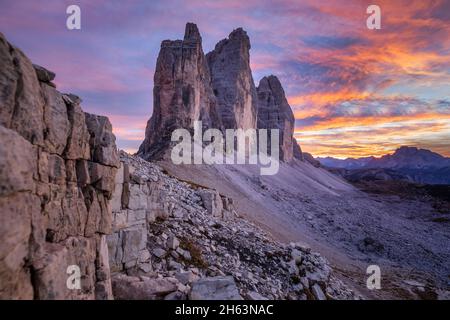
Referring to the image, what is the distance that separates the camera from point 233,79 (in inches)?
3831

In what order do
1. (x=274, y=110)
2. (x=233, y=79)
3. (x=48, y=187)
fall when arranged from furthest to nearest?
(x=274, y=110)
(x=233, y=79)
(x=48, y=187)

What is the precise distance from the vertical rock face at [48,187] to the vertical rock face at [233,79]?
276 feet

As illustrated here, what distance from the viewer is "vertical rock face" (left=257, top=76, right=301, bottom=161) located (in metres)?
128

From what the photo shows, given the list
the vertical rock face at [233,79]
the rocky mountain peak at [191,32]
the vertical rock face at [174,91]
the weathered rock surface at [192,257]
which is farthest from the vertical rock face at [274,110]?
the weathered rock surface at [192,257]

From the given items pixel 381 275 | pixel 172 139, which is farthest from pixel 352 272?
pixel 172 139

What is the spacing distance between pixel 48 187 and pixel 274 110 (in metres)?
128

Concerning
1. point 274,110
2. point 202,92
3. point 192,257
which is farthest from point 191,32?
point 192,257

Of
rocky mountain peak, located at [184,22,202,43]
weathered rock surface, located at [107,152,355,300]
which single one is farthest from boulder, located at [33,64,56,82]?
rocky mountain peak, located at [184,22,202,43]

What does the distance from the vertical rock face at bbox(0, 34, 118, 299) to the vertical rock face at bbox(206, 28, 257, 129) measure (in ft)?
276

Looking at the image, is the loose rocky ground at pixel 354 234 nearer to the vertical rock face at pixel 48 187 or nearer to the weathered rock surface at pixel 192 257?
the weathered rock surface at pixel 192 257

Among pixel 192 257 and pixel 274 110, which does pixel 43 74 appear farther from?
pixel 274 110

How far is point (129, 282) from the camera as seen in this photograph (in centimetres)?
1085

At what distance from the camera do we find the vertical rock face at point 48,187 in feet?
19.4

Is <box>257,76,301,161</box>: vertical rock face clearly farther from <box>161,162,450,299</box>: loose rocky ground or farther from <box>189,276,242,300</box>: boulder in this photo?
<box>189,276,242,300</box>: boulder
